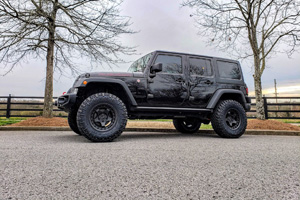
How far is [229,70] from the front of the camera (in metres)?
6.41

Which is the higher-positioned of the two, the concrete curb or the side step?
the side step

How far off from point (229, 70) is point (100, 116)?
12.9ft

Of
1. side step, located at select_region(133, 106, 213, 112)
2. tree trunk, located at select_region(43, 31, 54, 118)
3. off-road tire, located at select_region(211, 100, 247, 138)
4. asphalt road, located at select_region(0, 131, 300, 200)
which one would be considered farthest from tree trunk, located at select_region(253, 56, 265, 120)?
tree trunk, located at select_region(43, 31, 54, 118)

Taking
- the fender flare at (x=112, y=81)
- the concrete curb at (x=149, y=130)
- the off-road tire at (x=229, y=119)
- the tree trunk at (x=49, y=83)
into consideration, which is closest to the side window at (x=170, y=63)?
the fender flare at (x=112, y=81)

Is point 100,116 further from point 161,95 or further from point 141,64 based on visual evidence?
point 141,64

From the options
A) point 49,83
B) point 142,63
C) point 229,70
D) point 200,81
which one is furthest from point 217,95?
point 49,83

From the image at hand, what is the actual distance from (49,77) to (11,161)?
701cm

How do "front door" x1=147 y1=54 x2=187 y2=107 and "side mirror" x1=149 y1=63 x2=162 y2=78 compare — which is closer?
"side mirror" x1=149 y1=63 x2=162 y2=78

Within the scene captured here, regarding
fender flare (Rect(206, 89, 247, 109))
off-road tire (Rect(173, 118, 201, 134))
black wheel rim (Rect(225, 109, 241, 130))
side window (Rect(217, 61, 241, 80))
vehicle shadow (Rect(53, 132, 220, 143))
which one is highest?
side window (Rect(217, 61, 241, 80))

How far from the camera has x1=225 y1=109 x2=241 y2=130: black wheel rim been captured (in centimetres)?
592

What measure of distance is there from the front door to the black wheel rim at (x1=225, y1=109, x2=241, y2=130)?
53.5 inches

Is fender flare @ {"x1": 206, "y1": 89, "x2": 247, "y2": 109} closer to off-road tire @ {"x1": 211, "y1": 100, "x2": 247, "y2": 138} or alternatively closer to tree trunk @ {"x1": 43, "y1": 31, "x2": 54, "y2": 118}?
off-road tire @ {"x1": 211, "y1": 100, "x2": 247, "y2": 138}

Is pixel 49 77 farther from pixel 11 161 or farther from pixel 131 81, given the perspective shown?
pixel 11 161

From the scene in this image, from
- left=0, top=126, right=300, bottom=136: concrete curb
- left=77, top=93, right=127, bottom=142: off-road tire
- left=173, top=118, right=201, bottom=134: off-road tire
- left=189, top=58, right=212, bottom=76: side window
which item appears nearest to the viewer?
left=77, top=93, right=127, bottom=142: off-road tire
